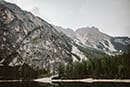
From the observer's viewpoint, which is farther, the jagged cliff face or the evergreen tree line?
the jagged cliff face

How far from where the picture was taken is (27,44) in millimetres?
60344

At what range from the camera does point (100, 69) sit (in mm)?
32719

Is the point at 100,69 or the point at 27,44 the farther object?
the point at 27,44

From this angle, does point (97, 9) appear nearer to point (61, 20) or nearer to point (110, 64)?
point (61, 20)

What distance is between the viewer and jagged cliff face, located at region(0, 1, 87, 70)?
54875 mm

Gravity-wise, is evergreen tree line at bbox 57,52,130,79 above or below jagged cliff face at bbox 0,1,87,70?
below

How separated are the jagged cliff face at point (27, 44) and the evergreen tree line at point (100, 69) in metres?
16.3

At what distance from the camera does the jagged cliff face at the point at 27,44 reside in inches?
2160

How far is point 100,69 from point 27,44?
1198 inches

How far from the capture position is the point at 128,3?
1454 centimetres

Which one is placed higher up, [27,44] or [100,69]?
[27,44]

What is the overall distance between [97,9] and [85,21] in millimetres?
2578

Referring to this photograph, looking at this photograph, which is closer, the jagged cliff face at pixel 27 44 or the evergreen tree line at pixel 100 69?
the evergreen tree line at pixel 100 69

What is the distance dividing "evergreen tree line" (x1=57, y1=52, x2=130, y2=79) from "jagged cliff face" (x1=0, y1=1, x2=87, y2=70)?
53.5ft
